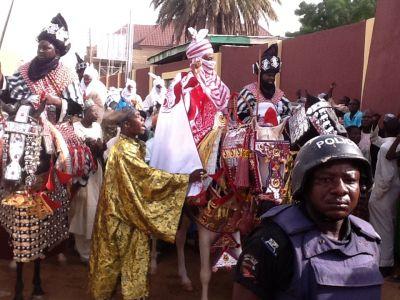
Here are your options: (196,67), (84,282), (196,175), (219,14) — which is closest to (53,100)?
(196,67)

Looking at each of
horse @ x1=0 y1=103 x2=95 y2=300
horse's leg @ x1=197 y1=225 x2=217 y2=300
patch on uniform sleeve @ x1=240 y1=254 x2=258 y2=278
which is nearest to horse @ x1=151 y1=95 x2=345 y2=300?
horse's leg @ x1=197 y1=225 x2=217 y2=300

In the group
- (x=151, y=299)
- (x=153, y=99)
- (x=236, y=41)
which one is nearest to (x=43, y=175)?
(x=151, y=299)

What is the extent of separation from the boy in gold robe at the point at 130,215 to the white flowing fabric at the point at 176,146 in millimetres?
329

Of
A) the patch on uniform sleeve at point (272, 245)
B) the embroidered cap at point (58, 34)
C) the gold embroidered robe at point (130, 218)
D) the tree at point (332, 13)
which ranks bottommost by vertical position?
the gold embroidered robe at point (130, 218)

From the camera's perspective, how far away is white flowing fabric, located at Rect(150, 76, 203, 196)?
16.6 ft

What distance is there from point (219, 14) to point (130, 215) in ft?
75.0

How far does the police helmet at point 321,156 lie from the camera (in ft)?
6.91

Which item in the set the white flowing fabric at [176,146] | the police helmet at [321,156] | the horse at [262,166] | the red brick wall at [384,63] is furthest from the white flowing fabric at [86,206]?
the red brick wall at [384,63]

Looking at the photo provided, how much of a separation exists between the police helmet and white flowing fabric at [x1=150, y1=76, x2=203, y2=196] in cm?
282

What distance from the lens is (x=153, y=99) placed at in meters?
13.1

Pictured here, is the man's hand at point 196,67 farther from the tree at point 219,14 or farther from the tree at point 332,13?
the tree at point 219,14

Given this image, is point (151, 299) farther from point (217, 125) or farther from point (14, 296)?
point (217, 125)

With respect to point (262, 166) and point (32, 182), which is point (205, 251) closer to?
point (262, 166)

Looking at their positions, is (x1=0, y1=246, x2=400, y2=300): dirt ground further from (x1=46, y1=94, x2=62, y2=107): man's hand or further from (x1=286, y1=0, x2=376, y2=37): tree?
(x1=286, y1=0, x2=376, y2=37): tree
